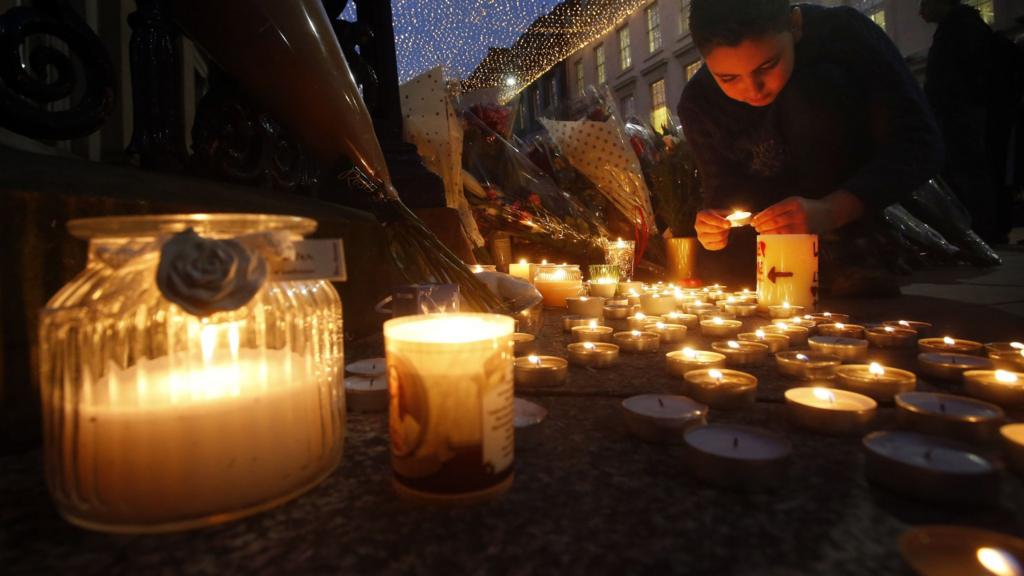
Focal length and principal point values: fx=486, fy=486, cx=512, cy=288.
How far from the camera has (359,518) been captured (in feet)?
1.93

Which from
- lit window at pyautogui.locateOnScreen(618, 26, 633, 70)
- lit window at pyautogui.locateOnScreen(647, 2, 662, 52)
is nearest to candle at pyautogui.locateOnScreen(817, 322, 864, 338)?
lit window at pyautogui.locateOnScreen(647, 2, 662, 52)

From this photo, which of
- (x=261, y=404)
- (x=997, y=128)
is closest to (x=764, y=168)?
(x=261, y=404)

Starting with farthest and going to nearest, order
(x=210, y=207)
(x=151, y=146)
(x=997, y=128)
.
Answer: (x=997, y=128)
(x=151, y=146)
(x=210, y=207)

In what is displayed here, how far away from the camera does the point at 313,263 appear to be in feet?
1.90

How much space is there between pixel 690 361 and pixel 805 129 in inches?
107

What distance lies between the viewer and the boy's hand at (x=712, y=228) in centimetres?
282

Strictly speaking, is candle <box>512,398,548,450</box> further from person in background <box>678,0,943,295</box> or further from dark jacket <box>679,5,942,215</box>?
dark jacket <box>679,5,942,215</box>

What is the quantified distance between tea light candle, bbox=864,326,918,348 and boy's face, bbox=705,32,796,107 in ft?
5.72

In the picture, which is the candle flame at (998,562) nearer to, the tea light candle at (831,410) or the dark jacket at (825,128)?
the tea light candle at (831,410)

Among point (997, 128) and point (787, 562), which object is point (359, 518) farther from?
point (997, 128)

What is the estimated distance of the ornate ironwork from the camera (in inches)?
36.0

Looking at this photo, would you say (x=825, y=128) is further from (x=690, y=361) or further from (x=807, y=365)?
(x=690, y=361)

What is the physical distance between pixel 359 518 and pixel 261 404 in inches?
7.1

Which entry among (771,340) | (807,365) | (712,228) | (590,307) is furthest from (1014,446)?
(712,228)
